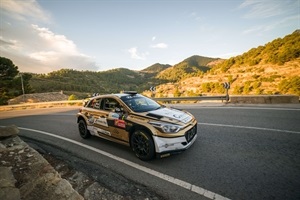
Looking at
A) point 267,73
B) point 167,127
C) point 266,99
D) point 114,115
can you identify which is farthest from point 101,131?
point 267,73

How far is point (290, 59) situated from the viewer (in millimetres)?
37219

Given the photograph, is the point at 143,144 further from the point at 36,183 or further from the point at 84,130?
the point at 84,130

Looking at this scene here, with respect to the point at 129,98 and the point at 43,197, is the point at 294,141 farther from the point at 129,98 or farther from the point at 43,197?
the point at 43,197

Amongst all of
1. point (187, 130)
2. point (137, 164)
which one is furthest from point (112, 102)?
point (187, 130)

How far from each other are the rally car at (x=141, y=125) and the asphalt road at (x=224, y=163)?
36cm

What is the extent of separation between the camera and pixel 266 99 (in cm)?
966

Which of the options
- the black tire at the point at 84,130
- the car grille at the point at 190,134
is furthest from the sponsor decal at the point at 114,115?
the car grille at the point at 190,134

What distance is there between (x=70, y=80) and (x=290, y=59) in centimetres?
9234

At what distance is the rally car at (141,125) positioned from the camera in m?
3.69

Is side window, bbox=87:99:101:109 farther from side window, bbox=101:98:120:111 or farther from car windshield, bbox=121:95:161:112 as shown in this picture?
car windshield, bbox=121:95:161:112

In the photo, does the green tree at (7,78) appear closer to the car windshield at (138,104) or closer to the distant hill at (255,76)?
the distant hill at (255,76)

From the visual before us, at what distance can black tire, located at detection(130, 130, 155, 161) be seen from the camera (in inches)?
150

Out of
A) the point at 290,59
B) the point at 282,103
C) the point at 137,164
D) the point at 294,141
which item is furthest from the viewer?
the point at 290,59

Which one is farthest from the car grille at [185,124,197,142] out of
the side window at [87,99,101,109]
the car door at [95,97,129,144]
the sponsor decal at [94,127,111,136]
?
the side window at [87,99,101,109]
